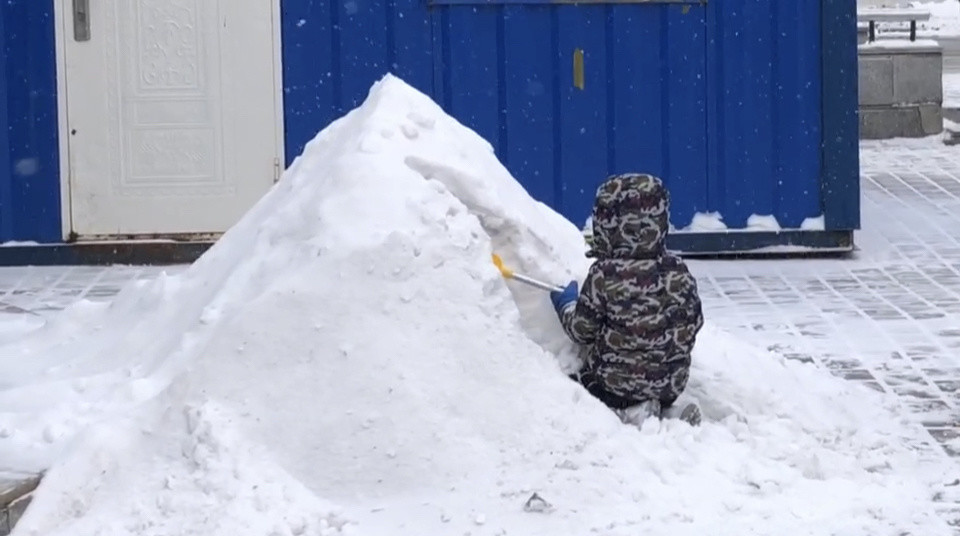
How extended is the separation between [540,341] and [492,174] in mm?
678

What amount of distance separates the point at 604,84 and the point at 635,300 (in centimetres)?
447

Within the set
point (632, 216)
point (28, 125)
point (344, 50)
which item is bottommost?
point (632, 216)

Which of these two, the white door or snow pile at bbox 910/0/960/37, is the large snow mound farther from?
snow pile at bbox 910/0/960/37

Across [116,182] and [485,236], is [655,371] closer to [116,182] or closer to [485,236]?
[485,236]

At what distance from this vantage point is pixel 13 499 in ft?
18.3

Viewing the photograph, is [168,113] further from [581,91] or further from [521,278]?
[521,278]

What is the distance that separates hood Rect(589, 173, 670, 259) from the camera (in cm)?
624

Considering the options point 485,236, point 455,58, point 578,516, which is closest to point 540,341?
point 485,236

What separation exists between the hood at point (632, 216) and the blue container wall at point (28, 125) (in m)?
5.11

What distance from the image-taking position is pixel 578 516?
5547 mm

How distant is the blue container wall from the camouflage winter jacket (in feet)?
16.7

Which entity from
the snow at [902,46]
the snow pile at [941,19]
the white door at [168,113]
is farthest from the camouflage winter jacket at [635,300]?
the snow pile at [941,19]

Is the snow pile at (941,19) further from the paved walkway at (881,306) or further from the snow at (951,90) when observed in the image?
the paved walkway at (881,306)

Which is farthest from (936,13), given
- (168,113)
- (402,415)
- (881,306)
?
(402,415)
